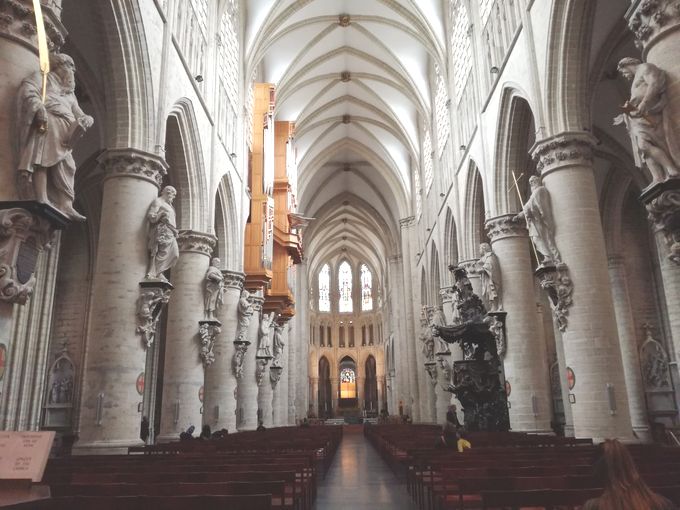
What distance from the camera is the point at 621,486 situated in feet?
8.80

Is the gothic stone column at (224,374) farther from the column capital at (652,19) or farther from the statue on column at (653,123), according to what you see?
the column capital at (652,19)

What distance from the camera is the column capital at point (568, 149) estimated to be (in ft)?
38.9

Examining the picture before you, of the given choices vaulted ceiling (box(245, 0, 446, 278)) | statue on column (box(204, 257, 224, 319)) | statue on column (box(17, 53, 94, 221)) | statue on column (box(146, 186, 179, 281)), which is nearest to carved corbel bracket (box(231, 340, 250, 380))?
statue on column (box(204, 257, 224, 319))

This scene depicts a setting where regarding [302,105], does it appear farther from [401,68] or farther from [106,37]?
[106,37]

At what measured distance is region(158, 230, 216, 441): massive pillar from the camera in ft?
50.8

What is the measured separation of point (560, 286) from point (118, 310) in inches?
343

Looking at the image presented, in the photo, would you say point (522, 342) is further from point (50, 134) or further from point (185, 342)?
point (50, 134)

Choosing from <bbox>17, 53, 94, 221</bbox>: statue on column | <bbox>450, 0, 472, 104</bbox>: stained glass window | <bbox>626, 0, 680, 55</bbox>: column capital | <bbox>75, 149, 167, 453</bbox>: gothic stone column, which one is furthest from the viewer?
<bbox>450, 0, 472, 104</bbox>: stained glass window

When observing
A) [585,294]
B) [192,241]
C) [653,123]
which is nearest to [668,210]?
[653,123]

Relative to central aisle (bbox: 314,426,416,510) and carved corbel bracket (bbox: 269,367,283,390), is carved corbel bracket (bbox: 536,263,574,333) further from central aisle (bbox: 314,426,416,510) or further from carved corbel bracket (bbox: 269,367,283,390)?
carved corbel bracket (bbox: 269,367,283,390)

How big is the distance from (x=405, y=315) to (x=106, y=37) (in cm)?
3015

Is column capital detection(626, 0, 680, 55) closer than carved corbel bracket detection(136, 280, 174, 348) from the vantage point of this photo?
Yes

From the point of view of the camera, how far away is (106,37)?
12.1m

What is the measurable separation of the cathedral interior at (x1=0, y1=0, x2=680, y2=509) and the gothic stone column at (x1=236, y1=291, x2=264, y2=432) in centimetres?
9
